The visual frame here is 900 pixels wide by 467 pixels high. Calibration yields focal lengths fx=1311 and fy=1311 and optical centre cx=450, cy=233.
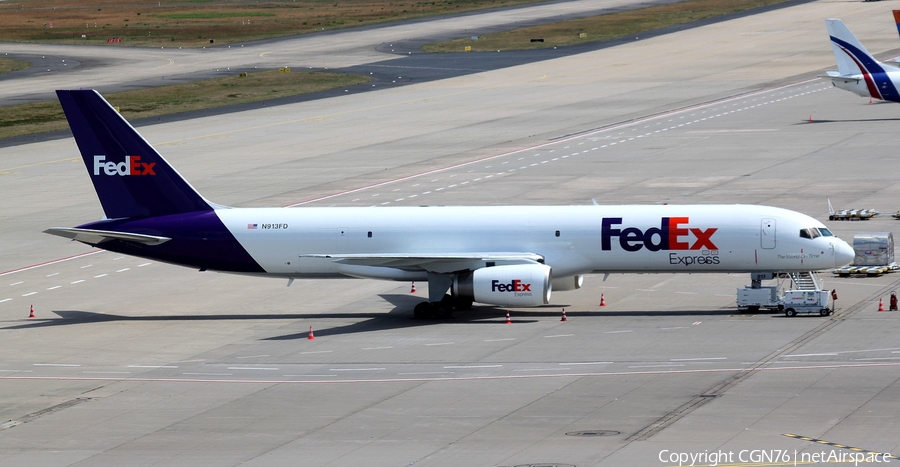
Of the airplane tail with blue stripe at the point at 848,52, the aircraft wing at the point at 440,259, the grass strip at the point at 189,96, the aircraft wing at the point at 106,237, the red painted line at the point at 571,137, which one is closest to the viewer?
the aircraft wing at the point at 440,259

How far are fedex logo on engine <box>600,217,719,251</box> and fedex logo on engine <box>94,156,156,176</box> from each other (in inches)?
710

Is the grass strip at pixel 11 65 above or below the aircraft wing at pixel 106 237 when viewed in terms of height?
above

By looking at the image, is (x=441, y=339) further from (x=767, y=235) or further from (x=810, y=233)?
(x=810, y=233)

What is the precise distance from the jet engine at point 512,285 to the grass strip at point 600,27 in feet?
378

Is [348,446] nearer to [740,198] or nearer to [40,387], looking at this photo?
[40,387]

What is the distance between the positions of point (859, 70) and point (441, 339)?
66.4 metres

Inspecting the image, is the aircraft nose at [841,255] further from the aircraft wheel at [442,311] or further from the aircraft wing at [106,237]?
the aircraft wing at [106,237]

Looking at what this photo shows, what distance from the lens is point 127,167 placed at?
5141cm

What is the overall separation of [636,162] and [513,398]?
51.7 metres

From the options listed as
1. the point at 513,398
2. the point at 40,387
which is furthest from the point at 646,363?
the point at 40,387

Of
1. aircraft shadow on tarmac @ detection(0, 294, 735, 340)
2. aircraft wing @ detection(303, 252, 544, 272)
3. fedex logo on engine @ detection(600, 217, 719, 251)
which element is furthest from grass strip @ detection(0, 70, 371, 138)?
fedex logo on engine @ detection(600, 217, 719, 251)

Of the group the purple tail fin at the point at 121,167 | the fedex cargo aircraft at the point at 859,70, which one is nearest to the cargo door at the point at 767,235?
the purple tail fin at the point at 121,167

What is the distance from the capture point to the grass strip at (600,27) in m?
164

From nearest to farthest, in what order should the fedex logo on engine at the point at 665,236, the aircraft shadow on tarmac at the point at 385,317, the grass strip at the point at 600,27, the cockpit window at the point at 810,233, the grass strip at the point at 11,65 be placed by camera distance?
the cockpit window at the point at 810,233
the fedex logo on engine at the point at 665,236
the aircraft shadow on tarmac at the point at 385,317
the grass strip at the point at 11,65
the grass strip at the point at 600,27
